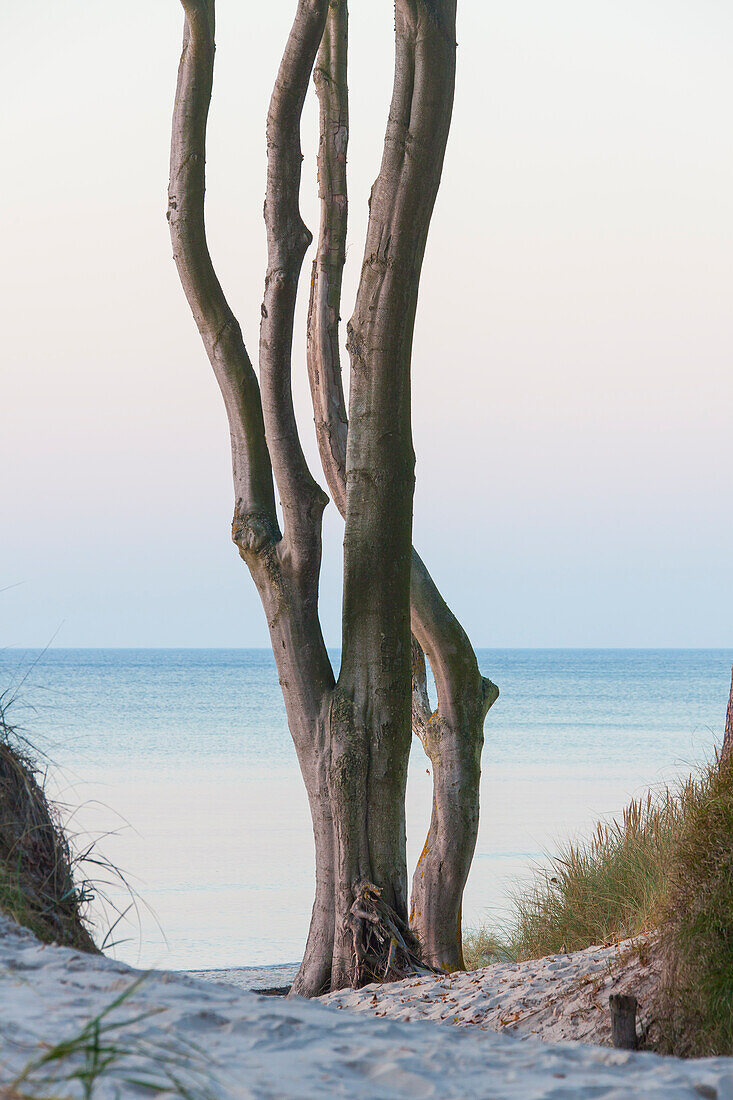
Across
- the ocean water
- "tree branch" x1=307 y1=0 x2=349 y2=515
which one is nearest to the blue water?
the ocean water

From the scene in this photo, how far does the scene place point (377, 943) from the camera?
15.8ft

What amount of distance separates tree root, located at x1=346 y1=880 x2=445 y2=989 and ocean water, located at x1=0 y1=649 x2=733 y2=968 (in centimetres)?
97

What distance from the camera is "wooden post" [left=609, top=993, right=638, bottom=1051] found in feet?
10.5

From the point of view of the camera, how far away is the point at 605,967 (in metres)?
4.27

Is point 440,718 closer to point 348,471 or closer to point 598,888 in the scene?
point 598,888

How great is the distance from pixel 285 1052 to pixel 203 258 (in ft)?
14.6

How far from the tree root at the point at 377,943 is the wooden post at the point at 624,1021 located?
168 cm

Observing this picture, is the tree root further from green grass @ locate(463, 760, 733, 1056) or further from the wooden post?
the wooden post

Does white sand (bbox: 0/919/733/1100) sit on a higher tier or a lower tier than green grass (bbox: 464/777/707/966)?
higher

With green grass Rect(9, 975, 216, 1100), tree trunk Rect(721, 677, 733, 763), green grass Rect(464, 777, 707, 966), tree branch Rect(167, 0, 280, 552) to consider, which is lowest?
green grass Rect(464, 777, 707, 966)

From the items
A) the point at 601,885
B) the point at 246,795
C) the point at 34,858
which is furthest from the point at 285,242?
the point at 246,795

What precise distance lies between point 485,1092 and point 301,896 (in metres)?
7.50

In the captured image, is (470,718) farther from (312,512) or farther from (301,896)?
(301,896)

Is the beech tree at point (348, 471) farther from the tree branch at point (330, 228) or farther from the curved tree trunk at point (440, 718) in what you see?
the tree branch at point (330, 228)
